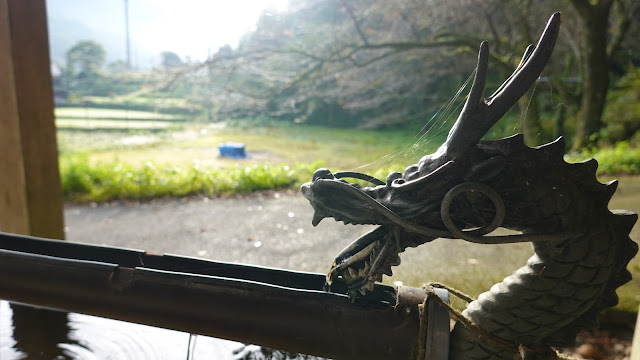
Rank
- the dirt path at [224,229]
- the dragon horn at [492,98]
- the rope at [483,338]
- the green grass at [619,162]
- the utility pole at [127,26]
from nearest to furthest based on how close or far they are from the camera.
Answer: the dragon horn at [492,98]
the rope at [483,338]
the dirt path at [224,229]
the green grass at [619,162]
the utility pole at [127,26]

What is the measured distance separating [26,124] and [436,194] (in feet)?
7.61

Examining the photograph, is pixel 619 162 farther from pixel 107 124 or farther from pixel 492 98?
pixel 107 124

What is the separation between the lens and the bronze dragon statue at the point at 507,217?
0.71m

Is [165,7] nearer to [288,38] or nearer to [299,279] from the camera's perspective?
[288,38]

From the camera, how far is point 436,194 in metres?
0.75

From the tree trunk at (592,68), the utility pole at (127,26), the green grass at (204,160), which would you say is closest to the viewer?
the tree trunk at (592,68)

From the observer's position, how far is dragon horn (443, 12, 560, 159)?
2.16ft

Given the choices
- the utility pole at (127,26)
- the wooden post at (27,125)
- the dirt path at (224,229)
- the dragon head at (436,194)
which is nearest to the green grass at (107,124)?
the utility pole at (127,26)

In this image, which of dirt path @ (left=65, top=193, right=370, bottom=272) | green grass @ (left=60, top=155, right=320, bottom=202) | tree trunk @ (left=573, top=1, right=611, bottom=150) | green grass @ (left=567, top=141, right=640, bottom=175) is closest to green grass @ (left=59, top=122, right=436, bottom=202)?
green grass @ (left=60, top=155, right=320, bottom=202)

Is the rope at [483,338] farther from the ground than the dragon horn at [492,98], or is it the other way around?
the dragon horn at [492,98]

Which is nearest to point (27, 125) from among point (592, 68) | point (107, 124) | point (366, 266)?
point (366, 266)

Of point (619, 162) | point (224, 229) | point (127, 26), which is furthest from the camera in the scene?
point (127, 26)

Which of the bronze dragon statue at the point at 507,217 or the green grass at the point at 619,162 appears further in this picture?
the green grass at the point at 619,162

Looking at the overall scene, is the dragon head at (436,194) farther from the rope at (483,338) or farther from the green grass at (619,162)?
the green grass at (619,162)
